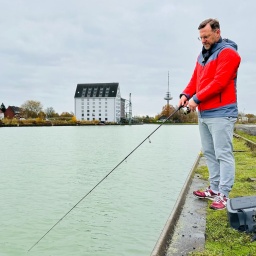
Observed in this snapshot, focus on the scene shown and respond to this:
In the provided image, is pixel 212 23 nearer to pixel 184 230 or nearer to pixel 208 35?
pixel 208 35

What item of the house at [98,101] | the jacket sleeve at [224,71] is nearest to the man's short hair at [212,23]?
the jacket sleeve at [224,71]

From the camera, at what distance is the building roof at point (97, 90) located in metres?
103

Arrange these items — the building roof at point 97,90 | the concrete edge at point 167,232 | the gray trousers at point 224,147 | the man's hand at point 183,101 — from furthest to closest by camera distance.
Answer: the building roof at point 97,90 < the man's hand at point 183,101 < the gray trousers at point 224,147 < the concrete edge at point 167,232

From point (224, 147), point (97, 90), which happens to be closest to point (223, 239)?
point (224, 147)

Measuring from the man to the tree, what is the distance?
317ft

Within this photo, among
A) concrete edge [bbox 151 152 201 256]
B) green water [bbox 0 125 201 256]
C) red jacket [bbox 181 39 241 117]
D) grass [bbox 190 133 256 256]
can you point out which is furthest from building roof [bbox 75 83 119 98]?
grass [bbox 190 133 256 256]

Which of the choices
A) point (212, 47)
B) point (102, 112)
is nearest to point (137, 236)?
point (212, 47)

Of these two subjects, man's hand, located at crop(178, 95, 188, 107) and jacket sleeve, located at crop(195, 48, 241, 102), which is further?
man's hand, located at crop(178, 95, 188, 107)

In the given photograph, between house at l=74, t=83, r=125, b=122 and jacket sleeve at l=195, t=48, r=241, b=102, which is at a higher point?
house at l=74, t=83, r=125, b=122

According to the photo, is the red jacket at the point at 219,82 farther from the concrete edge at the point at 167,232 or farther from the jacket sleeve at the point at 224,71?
the concrete edge at the point at 167,232

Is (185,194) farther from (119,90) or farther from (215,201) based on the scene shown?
(119,90)

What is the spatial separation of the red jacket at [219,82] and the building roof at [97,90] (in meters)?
98.8

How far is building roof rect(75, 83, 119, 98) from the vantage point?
4047 inches

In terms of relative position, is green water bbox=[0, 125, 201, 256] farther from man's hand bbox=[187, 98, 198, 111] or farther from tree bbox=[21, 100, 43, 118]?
tree bbox=[21, 100, 43, 118]
